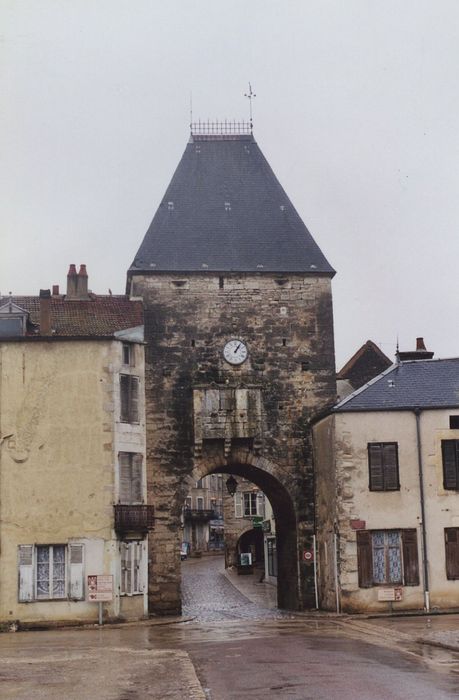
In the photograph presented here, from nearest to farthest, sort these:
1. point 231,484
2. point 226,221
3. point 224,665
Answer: point 224,665 → point 226,221 → point 231,484

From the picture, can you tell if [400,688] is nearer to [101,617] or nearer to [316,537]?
[101,617]

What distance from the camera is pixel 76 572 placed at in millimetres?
26188

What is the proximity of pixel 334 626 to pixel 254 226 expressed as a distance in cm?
1397

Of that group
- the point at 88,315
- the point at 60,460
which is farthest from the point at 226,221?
the point at 60,460

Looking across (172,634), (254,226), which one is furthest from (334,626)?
(254,226)

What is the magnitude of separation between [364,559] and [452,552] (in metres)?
2.19

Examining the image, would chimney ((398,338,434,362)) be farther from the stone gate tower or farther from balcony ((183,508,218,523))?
balcony ((183,508,218,523))

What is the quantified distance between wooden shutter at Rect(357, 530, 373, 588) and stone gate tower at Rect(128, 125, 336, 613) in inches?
153

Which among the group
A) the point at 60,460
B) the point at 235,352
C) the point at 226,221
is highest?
the point at 226,221

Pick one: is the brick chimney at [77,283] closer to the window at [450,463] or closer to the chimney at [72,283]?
the chimney at [72,283]

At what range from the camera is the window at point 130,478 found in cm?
2759

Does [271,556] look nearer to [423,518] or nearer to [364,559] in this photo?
[364,559]

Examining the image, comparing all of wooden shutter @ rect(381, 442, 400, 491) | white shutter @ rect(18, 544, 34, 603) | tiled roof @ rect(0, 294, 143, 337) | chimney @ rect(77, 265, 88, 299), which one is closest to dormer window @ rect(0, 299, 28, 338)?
tiled roof @ rect(0, 294, 143, 337)

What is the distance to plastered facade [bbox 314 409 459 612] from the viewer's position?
27.0 m
